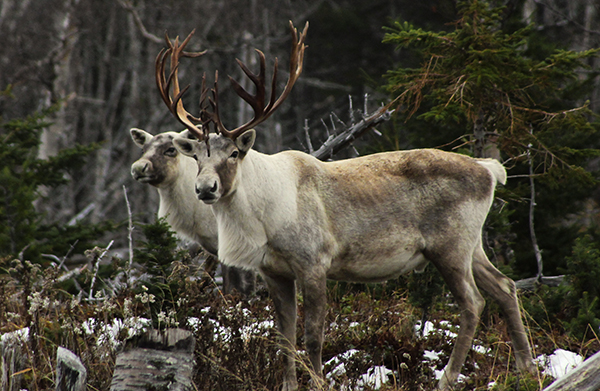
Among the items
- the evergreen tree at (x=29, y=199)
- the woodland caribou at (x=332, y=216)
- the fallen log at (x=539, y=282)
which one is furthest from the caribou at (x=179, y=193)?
the fallen log at (x=539, y=282)

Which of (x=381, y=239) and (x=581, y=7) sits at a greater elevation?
(x=581, y=7)

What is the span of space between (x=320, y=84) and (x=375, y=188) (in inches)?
600

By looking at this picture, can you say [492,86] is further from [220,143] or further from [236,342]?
[236,342]

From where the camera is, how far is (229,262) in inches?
187

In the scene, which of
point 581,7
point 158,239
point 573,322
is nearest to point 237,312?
point 158,239

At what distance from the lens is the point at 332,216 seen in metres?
4.88

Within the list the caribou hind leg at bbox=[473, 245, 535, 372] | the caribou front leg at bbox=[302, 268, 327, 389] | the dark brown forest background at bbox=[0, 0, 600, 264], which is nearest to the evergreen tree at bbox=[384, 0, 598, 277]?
the caribou hind leg at bbox=[473, 245, 535, 372]

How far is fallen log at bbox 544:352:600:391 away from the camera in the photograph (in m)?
3.54

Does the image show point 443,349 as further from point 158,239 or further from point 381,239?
point 158,239

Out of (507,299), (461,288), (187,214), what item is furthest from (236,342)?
(187,214)

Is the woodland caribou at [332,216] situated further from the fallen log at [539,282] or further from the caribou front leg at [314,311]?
the fallen log at [539,282]

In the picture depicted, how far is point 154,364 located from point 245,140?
1702mm

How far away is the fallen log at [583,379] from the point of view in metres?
3.54

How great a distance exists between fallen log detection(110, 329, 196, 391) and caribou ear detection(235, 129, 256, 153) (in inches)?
56.3
